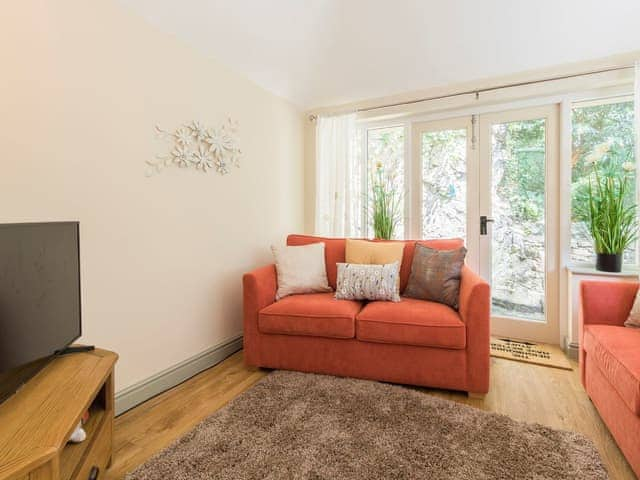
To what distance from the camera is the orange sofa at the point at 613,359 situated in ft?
4.30

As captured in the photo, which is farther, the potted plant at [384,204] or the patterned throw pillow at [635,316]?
the potted plant at [384,204]

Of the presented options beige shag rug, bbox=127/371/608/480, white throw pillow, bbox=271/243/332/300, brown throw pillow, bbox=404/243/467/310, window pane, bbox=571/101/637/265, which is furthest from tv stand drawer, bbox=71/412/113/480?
window pane, bbox=571/101/637/265

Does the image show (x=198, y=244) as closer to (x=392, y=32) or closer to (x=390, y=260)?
(x=390, y=260)

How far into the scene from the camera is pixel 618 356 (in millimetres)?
1448

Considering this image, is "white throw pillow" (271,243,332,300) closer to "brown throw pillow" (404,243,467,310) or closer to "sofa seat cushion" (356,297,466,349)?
"sofa seat cushion" (356,297,466,349)

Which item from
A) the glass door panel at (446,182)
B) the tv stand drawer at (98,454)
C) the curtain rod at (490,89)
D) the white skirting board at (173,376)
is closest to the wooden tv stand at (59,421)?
the tv stand drawer at (98,454)

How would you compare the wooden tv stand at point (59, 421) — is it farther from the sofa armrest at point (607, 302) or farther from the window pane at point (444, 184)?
the window pane at point (444, 184)

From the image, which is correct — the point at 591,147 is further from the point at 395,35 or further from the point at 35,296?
the point at 35,296

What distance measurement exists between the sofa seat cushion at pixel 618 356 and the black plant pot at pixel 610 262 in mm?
788

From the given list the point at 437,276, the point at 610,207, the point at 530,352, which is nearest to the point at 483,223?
the point at 610,207

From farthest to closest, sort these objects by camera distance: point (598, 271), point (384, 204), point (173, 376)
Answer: point (384, 204), point (598, 271), point (173, 376)

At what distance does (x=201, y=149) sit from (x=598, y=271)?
2.97m

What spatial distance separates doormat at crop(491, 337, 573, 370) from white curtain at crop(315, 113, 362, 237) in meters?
1.59

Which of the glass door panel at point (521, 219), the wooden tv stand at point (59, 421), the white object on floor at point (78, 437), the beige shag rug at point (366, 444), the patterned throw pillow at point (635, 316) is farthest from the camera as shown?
the glass door panel at point (521, 219)
